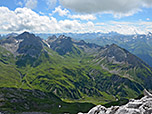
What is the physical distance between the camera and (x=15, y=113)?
172 metres

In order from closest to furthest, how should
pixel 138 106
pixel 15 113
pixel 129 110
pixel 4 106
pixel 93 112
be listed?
pixel 129 110, pixel 138 106, pixel 93 112, pixel 15 113, pixel 4 106

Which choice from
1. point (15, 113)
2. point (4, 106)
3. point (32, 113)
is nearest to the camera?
point (15, 113)

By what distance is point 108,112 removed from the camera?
56.0 meters

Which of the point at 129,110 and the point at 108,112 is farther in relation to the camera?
the point at 108,112

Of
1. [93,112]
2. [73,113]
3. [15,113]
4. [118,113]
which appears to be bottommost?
[73,113]

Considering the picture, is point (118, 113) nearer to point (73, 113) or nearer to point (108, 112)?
point (108, 112)

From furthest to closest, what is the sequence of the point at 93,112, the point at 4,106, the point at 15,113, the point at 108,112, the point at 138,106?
1. the point at 4,106
2. the point at 15,113
3. the point at 93,112
4. the point at 108,112
5. the point at 138,106

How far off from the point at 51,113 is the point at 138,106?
162 metres

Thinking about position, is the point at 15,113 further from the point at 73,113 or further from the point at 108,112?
the point at 108,112

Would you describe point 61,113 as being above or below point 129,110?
below

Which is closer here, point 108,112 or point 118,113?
point 118,113

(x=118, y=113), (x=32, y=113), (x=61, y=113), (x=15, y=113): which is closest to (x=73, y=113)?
(x=61, y=113)

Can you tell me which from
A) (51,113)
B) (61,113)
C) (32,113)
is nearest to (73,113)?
(61,113)

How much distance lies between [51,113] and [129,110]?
537 ft
